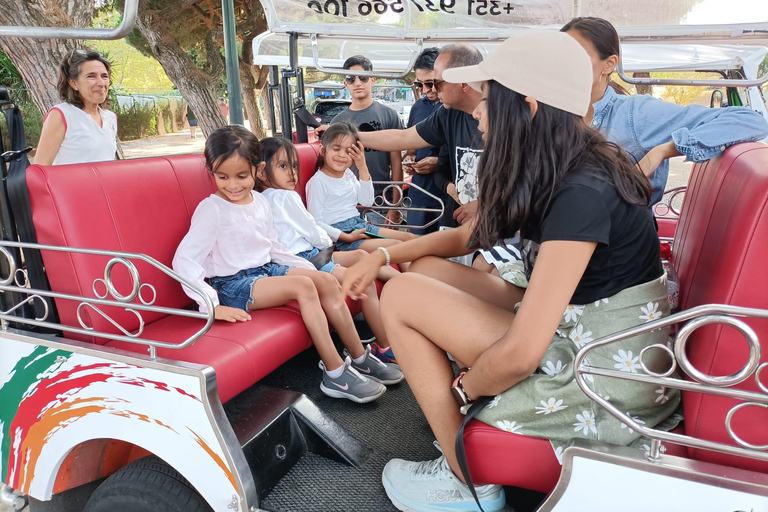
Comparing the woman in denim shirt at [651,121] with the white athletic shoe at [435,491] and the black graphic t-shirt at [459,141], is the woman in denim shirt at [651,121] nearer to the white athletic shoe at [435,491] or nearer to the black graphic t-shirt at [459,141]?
the black graphic t-shirt at [459,141]

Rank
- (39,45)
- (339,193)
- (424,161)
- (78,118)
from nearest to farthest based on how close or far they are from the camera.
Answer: (78,118), (339,193), (424,161), (39,45)

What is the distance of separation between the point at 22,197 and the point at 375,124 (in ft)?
10.1

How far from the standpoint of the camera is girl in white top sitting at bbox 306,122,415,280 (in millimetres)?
3357

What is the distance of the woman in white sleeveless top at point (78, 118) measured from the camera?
10.2 ft

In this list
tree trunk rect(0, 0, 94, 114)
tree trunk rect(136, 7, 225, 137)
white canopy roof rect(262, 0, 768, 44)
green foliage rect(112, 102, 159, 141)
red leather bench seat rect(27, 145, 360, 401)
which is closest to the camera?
red leather bench seat rect(27, 145, 360, 401)

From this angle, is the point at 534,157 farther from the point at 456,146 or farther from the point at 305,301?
the point at 456,146

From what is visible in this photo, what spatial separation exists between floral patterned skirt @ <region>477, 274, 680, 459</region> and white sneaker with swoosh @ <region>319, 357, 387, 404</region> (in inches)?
33.9

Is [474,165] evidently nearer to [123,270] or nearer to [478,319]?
[478,319]

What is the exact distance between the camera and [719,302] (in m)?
1.33

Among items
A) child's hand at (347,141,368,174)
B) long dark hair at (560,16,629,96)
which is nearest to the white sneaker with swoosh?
child's hand at (347,141,368,174)

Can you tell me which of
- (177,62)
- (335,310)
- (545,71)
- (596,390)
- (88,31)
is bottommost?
(335,310)

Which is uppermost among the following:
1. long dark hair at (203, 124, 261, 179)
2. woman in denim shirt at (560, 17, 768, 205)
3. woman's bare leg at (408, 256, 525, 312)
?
woman in denim shirt at (560, 17, 768, 205)

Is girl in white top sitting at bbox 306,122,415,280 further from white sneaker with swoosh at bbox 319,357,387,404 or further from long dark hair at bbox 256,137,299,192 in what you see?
white sneaker with swoosh at bbox 319,357,387,404

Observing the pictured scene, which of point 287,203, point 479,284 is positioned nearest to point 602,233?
point 479,284
